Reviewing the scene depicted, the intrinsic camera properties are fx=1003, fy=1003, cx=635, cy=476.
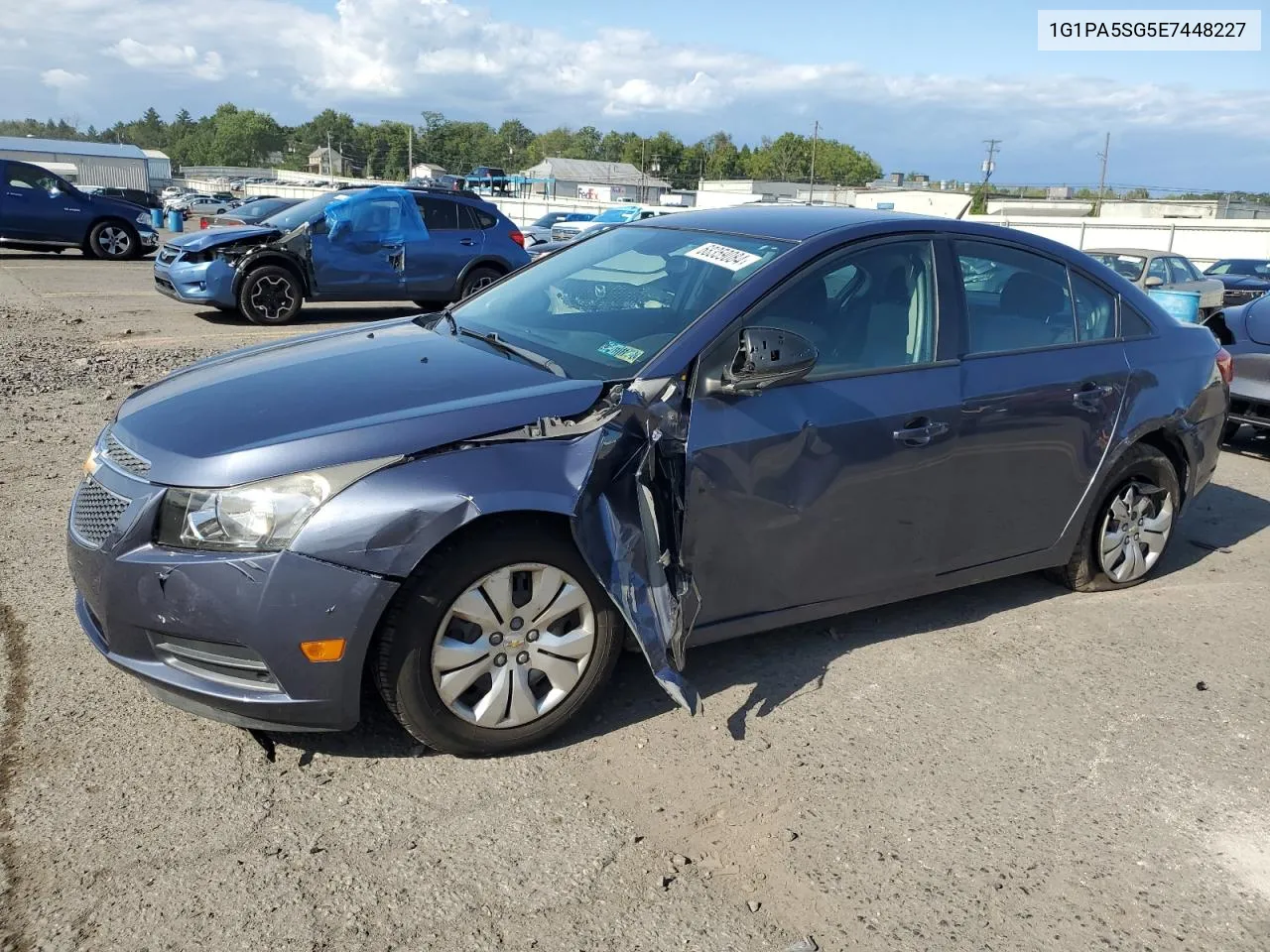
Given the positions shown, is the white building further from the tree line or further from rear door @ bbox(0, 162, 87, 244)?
rear door @ bbox(0, 162, 87, 244)

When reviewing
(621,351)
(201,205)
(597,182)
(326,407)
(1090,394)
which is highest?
(597,182)

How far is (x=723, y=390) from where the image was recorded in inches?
132

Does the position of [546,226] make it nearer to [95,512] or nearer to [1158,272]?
[1158,272]

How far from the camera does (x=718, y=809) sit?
9.89 ft

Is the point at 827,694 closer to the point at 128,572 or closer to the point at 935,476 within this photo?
the point at 935,476

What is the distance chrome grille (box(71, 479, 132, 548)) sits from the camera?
2967 millimetres

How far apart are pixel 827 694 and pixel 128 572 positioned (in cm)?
240

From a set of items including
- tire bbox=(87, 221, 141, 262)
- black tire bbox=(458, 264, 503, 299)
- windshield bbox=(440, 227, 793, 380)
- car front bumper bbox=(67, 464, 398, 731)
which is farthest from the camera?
tire bbox=(87, 221, 141, 262)

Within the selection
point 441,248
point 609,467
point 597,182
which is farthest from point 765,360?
point 597,182

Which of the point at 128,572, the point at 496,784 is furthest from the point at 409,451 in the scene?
the point at 496,784

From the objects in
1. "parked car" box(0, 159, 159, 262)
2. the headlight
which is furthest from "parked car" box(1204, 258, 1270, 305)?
"parked car" box(0, 159, 159, 262)

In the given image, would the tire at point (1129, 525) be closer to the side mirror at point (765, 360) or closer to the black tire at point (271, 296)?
the side mirror at point (765, 360)

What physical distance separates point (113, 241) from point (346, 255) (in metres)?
9.85

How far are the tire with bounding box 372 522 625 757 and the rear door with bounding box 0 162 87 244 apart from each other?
19.0 metres
